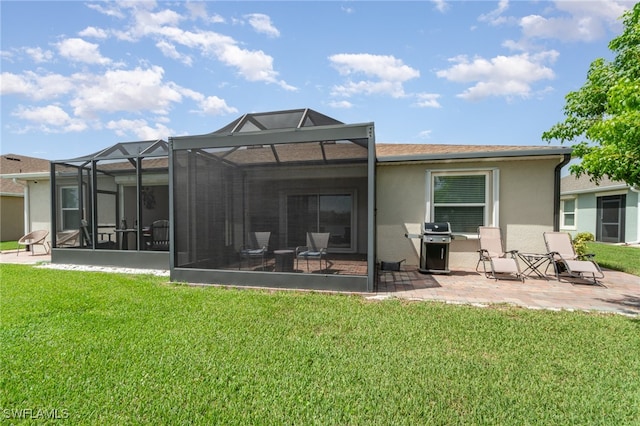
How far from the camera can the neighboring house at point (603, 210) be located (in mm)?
13180

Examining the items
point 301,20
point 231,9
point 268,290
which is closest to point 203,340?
point 268,290

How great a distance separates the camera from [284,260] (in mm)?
5750

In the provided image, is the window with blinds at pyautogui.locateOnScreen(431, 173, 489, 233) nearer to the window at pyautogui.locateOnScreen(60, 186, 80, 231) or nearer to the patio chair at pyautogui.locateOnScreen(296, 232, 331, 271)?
the patio chair at pyautogui.locateOnScreen(296, 232, 331, 271)

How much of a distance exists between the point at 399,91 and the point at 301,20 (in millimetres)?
3646

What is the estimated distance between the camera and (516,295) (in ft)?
16.2

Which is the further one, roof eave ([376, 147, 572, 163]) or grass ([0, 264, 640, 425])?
roof eave ([376, 147, 572, 163])

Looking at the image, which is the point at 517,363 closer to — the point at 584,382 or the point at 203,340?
the point at 584,382

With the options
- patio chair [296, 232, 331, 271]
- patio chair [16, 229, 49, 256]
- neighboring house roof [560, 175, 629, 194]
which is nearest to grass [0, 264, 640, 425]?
patio chair [296, 232, 331, 271]

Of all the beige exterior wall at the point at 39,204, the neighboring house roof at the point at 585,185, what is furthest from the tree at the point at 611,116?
the beige exterior wall at the point at 39,204

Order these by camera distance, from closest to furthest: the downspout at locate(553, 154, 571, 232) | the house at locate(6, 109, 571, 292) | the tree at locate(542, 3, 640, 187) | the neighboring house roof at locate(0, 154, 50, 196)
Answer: the tree at locate(542, 3, 640, 187) < the house at locate(6, 109, 571, 292) < the downspout at locate(553, 154, 571, 232) < the neighboring house roof at locate(0, 154, 50, 196)

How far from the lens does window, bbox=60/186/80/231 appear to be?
9.63 metres

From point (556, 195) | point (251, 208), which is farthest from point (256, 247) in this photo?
point (556, 195)

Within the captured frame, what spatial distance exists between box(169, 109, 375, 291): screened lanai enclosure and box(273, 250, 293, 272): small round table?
0.02 metres

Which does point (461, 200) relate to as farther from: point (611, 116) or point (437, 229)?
point (611, 116)
